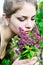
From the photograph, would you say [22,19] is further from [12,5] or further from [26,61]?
[26,61]

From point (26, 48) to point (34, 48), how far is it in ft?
0.13

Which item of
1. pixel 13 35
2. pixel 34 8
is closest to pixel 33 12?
pixel 34 8

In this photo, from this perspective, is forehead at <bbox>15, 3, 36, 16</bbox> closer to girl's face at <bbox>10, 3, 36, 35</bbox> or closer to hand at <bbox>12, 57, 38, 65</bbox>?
girl's face at <bbox>10, 3, 36, 35</bbox>

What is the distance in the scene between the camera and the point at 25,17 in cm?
101

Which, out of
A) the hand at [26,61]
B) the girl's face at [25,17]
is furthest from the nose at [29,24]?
the hand at [26,61]

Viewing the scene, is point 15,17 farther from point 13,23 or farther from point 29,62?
point 29,62

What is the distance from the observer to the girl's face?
1.01 metres

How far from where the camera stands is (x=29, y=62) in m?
0.98

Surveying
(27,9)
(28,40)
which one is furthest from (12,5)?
(28,40)

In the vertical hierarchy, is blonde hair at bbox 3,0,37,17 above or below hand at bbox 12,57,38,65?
above

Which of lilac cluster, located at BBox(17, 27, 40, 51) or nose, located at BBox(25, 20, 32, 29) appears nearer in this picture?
lilac cluster, located at BBox(17, 27, 40, 51)

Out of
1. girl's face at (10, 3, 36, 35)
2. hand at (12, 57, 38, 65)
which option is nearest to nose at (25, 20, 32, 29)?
girl's face at (10, 3, 36, 35)

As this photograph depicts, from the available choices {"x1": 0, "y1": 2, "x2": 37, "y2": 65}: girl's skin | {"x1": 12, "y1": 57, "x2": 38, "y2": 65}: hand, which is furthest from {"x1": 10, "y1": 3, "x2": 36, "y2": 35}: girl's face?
{"x1": 12, "y1": 57, "x2": 38, "y2": 65}: hand

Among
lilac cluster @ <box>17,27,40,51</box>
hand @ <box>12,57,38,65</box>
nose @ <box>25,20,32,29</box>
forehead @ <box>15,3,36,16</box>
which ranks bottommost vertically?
hand @ <box>12,57,38,65</box>
